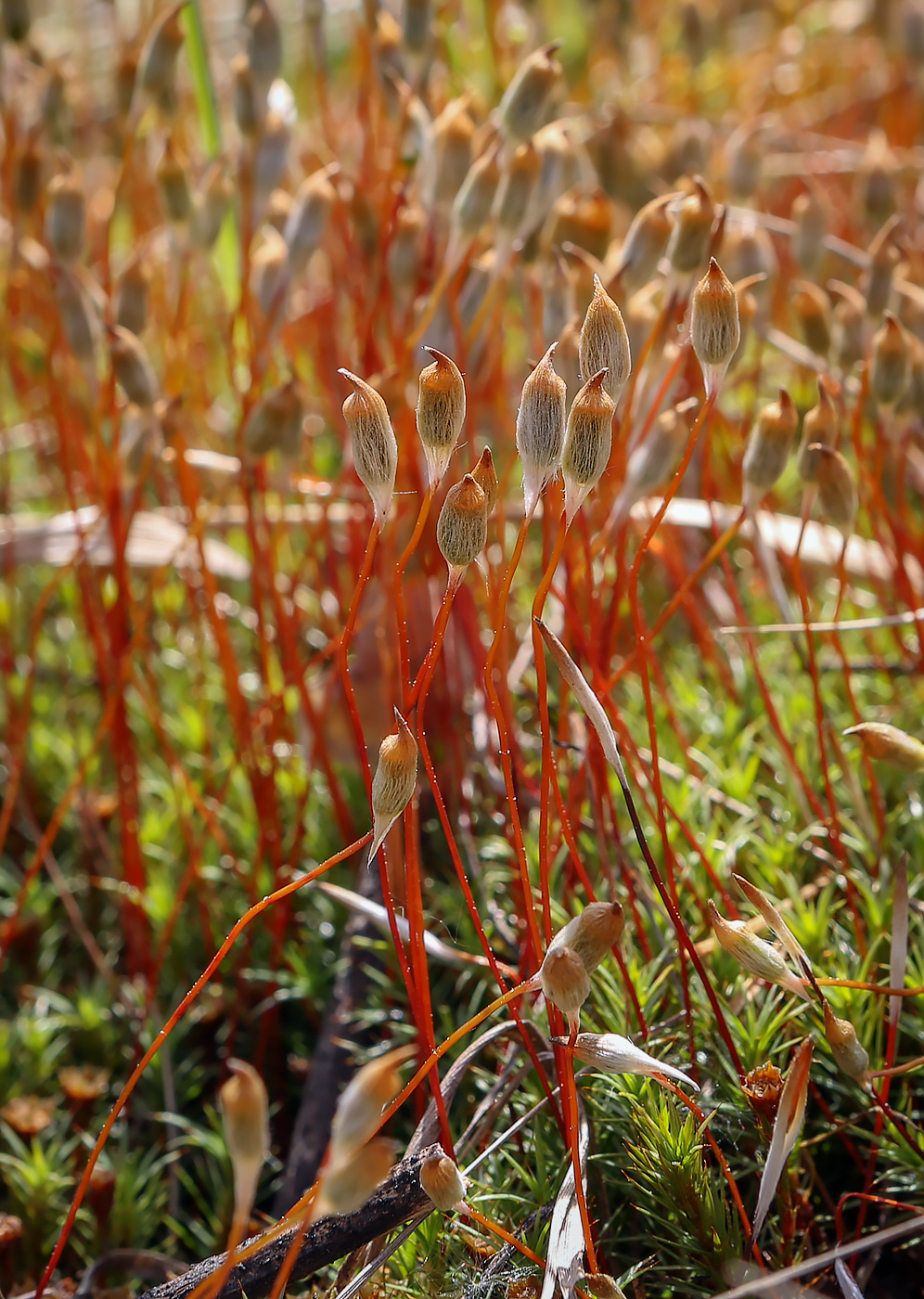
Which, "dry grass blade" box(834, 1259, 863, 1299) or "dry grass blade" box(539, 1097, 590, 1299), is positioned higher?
"dry grass blade" box(539, 1097, 590, 1299)

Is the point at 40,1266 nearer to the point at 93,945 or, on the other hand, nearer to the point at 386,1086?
the point at 93,945

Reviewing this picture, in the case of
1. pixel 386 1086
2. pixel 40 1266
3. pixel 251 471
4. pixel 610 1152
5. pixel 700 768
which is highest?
pixel 251 471

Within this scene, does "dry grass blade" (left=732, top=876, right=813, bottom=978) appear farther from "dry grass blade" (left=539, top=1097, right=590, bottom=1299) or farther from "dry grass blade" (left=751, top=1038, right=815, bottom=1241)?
"dry grass blade" (left=539, top=1097, right=590, bottom=1299)

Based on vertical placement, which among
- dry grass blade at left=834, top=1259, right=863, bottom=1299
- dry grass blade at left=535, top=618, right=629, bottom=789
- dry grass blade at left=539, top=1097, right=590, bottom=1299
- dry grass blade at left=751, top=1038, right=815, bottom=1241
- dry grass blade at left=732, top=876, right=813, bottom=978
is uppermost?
dry grass blade at left=535, top=618, right=629, bottom=789

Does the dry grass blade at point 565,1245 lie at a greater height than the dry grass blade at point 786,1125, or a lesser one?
lesser

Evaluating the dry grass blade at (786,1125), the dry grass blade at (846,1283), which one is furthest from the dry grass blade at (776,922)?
the dry grass blade at (846,1283)

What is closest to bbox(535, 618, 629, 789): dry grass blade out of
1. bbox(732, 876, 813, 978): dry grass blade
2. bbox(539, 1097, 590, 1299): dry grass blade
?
bbox(732, 876, 813, 978): dry grass blade

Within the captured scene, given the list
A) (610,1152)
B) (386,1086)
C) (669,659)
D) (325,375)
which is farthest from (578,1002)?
(325,375)

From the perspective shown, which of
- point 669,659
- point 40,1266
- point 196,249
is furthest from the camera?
point 669,659

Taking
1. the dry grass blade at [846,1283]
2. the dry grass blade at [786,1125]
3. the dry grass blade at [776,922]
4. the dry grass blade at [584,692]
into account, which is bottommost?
the dry grass blade at [846,1283]

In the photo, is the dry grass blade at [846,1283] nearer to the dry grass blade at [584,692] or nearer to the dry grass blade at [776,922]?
the dry grass blade at [776,922]

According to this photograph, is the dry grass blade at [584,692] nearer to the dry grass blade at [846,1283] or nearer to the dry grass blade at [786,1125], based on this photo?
the dry grass blade at [786,1125]
